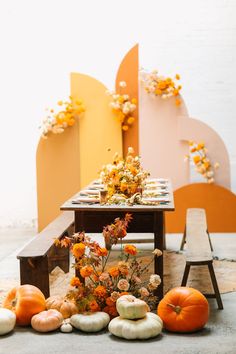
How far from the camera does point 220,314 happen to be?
4199 mm

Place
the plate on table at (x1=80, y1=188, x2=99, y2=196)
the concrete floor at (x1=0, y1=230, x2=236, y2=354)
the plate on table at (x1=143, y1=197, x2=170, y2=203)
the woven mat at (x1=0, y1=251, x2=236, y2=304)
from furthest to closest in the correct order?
the plate on table at (x1=80, y1=188, x2=99, y2=196) < the woven mat at (x1=0, y1=251, x2=236, y2=304) < the plate on table at (x1=143, y1=197, x2=170, y2=203) < the concrete floor at (x1=0, y1=230, x2=236, y2=354)

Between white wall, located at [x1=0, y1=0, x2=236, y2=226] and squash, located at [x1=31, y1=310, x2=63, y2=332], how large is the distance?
12.0ft

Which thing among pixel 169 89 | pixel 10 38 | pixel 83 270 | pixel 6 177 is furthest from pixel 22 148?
pixel 83 270

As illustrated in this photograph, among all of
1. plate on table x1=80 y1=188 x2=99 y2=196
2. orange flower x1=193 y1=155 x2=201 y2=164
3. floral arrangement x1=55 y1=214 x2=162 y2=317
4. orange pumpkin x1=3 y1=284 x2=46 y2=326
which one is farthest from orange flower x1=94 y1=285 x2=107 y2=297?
orange flower x1=193 y1=155 x2=201 y2=164

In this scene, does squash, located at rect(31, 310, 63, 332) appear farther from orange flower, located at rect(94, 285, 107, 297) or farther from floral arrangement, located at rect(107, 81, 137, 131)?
floral arrangement, located at rect(107, 81, 137, 131)

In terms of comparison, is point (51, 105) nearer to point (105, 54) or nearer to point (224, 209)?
point (105, 54)

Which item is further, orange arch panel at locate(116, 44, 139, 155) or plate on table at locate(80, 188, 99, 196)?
orange arch panel at locate(116, 44, 139, 155)

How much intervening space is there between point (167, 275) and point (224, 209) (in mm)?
2116

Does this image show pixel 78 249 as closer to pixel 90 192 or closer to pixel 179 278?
pixel 90 192

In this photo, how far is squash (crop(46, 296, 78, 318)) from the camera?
13.1 feet

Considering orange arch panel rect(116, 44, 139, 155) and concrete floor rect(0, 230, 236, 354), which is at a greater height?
orange arch panel rect(116, 44, 139, 155)

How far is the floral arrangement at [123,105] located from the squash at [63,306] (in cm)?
333

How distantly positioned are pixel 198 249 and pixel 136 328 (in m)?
1.04

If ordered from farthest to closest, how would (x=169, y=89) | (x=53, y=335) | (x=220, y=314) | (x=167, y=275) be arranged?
1. (x=169, y=89)
2. (x=167, y=275)
3. (x=220, y=314)
4. (x=53, y=335)
